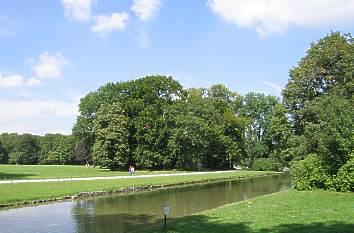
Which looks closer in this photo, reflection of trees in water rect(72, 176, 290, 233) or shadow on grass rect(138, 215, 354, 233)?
shadow on grass rect(138, 215, 354, 233)

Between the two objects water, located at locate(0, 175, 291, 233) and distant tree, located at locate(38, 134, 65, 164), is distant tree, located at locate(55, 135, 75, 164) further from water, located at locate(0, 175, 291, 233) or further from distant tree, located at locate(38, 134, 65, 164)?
water, located at locate(0, 175, 291, 233)

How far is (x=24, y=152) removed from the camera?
144375 millimetres

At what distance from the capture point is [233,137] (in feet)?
348

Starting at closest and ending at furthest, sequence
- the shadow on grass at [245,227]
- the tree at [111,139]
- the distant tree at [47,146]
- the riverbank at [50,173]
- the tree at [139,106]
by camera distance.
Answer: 1. the shadow on grass at [245,227]
2. the riverbank at [50,173]
3. the tree at [111,139]
4. the tree at [139,106]
5. the distant tree at [47,146]

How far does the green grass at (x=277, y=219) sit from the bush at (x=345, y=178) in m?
7.54

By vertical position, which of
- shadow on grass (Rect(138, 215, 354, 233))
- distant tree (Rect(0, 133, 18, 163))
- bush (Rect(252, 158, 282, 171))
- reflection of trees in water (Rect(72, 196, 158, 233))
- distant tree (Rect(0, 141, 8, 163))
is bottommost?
reflection of trees in water (Rect(72, 196, 158, 233))

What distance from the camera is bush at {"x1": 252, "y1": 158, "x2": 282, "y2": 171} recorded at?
94375mm

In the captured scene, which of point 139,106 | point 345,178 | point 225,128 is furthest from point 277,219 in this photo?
point 225,128

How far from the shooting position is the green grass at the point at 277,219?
17.0 metres

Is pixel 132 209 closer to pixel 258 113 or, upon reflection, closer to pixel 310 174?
pixel 310 174

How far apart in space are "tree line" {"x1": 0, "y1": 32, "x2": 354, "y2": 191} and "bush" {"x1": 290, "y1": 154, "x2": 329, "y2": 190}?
9 centimetres

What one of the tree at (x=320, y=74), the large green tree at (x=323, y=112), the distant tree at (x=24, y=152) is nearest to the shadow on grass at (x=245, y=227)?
the large green tree at (x=323, y=112)

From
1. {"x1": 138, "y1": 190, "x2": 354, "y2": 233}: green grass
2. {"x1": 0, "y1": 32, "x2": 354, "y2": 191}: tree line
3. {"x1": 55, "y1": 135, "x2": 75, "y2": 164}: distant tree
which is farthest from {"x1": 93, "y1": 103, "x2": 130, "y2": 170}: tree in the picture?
{"x1": 55, "y1": 135, "x2": 75, "y2": 164}: distant tree

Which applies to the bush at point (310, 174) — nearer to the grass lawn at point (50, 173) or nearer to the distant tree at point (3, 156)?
the grass lawn at point (50, 173)
